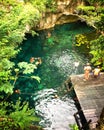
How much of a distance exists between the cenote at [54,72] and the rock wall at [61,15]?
0.79 metres

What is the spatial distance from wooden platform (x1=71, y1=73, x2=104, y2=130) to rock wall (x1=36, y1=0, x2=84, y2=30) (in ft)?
50.6

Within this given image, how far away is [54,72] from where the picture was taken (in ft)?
73.6

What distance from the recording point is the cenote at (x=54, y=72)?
1639 centimetres

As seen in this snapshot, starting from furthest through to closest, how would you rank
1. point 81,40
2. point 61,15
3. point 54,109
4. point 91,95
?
point 61,15
point 81,40
point 54,109
point 91,95

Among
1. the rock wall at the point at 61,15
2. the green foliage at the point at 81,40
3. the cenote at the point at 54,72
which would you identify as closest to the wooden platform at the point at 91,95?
the cenote at the point at 54,72

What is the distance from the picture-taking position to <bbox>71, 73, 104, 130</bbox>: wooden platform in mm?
14730

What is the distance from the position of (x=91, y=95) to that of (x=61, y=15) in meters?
19.9

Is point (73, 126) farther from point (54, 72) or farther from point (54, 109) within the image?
point (54, 72)

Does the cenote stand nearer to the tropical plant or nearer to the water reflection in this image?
the water reflection

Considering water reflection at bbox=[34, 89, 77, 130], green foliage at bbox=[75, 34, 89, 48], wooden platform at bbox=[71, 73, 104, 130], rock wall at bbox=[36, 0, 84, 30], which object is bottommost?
water reflection at bbox=[34, 89, 77, 130]

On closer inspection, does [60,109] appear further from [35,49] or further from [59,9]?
[59,9]

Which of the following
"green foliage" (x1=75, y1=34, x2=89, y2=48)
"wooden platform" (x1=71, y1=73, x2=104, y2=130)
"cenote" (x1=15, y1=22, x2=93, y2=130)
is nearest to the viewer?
"wooden platform" (x1=71, y1=73, x2=104, y2=130)

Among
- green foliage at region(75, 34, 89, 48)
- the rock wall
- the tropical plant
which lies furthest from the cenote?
the rock wall

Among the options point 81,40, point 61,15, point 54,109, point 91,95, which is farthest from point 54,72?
point 61,15
